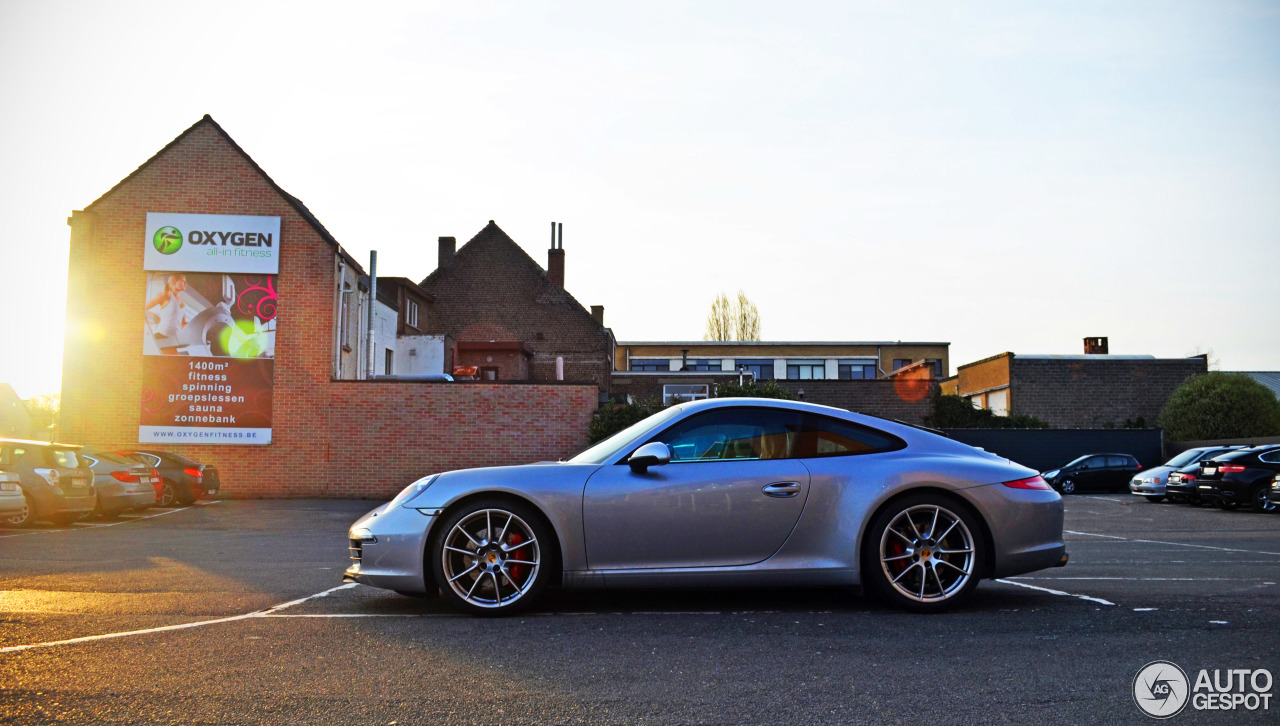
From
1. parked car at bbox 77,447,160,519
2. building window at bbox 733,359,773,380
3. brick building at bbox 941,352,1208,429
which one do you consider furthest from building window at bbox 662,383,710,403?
parked car at bbox 77,447,160,519

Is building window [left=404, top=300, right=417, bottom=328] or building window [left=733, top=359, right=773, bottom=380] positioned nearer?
building window [left=404, top=300, right=417, bottom=328]

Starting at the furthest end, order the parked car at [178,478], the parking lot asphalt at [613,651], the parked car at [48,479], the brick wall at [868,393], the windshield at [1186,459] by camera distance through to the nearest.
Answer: the brick wall at [868,393], the windshield at [1186,459], the parked car at [178,478], the parked car at [48,479], the parking lot asphalt at [613,651]

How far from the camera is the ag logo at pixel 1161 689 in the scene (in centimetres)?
377

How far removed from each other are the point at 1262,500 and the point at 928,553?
61.6 feet

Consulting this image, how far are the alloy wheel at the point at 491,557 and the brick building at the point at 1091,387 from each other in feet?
136

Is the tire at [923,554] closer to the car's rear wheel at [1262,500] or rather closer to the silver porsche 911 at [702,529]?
the silver porsche 911 at [702,529]

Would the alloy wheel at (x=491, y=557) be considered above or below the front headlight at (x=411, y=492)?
below

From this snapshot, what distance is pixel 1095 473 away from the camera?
32.1 m

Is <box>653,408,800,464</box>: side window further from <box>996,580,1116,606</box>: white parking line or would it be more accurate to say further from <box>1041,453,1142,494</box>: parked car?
<box>1041,453,1142,494</box>: parked car

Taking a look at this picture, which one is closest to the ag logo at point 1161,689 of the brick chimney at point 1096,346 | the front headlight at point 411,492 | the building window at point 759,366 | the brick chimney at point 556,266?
the front headlight at point 411,492

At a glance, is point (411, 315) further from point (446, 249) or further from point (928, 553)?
point (928, 553)

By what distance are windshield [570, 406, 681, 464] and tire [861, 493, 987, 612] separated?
1412 millimetres

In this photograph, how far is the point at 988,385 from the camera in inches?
1828

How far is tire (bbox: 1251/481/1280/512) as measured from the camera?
20.6 metres
